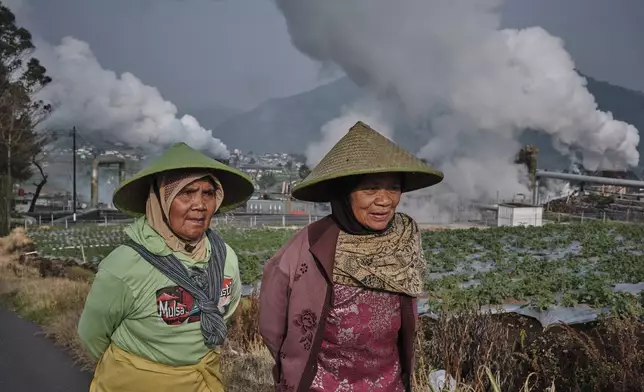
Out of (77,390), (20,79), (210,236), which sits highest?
(20,79)

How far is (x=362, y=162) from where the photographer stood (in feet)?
6.59

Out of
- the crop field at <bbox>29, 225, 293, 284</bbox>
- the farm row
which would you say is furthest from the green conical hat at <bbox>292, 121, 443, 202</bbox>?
the crop field at <bbox>29, 225, 293, 284</bbox>

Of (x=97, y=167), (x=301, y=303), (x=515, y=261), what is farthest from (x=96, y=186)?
(x=301, y=303)

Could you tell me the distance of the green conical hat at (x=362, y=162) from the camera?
200cm

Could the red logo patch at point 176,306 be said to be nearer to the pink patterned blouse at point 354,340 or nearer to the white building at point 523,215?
the pink patterned blouse at point 354,340

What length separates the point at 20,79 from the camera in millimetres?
Result: 23094

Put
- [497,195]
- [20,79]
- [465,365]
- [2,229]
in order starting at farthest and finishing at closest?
[497,195] → [20,79] → [2,229] → [465,365]

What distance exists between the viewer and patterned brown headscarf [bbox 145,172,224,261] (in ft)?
7.04

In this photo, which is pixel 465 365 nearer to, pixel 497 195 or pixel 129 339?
pixel 129 339

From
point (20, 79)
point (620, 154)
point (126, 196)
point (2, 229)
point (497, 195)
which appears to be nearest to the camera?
point (126, 196)

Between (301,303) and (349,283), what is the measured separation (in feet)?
0.66

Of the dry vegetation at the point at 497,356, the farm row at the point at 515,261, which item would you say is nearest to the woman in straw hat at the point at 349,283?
the dry vegetation at the point at 497,356

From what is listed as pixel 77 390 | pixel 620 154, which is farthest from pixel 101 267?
pixel 620 154

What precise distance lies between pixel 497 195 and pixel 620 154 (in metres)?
24.3
